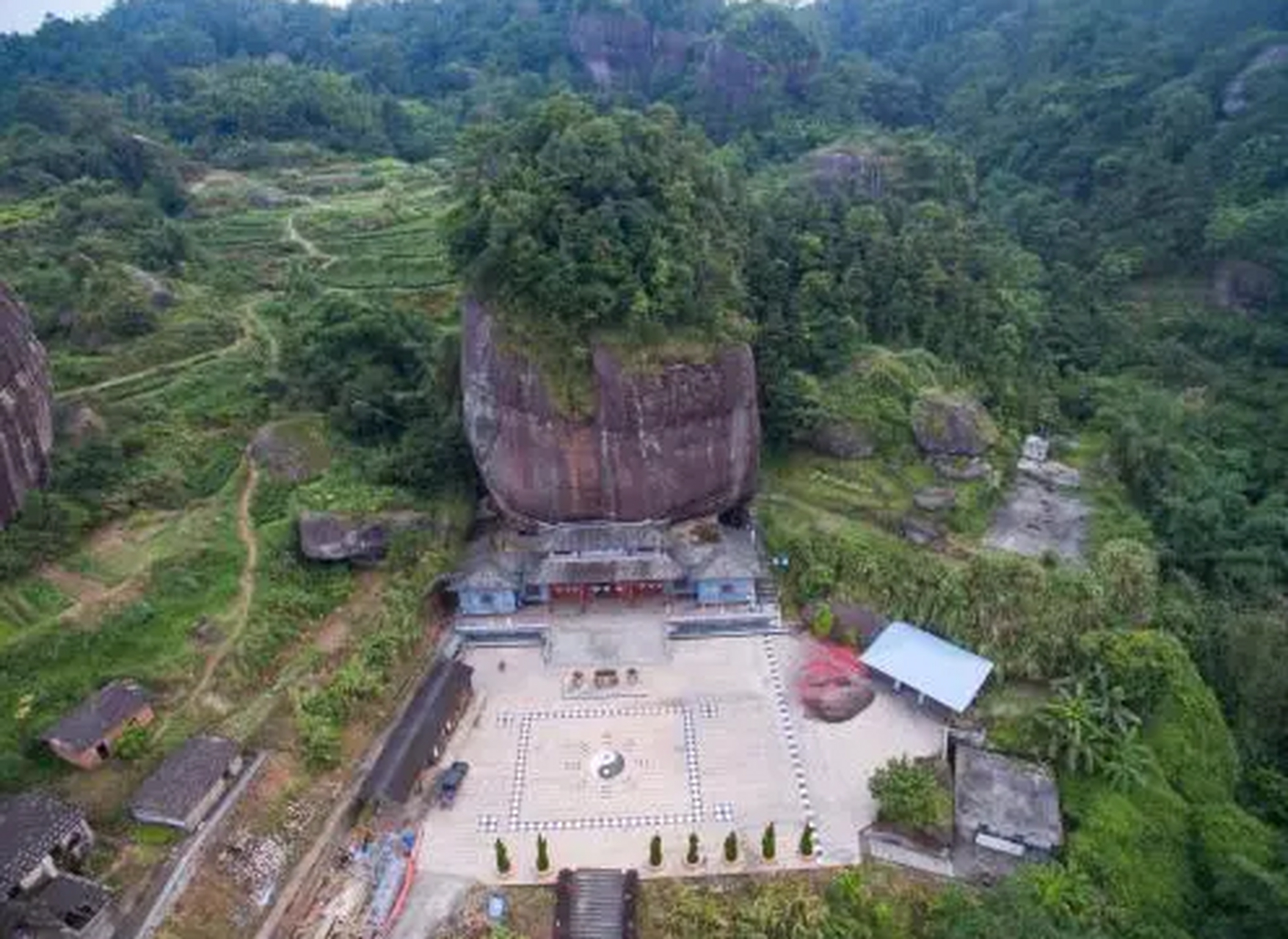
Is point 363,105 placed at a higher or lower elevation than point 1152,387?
higher

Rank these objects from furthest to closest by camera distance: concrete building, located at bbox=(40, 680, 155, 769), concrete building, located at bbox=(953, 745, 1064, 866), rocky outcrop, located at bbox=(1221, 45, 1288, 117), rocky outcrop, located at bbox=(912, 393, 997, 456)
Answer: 1. rocky outcrop, located at bbox=(1221, 45, 1288, 117)
2. rocky outcrop, located at bbox=(912, 393, 997, 456)
3. concrete building, located at bbox=(40, 680, 155, 769)
4. concrete building, located at bbox=(953, 745, 1064, 866)

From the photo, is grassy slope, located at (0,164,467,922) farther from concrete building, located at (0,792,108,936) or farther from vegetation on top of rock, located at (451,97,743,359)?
vegetation on top of rock, located at (451,97,743,359)

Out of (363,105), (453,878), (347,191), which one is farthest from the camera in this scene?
(363,105)

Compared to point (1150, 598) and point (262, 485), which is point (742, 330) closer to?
point (1150, 598)

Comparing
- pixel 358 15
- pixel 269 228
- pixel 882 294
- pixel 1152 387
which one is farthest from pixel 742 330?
pixel 358 15

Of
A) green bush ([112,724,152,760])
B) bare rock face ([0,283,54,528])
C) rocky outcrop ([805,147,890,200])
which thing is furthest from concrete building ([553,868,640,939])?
rocky outcrop ([805,147,890,200])

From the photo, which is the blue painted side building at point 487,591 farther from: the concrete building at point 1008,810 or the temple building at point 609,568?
the concrete building at point 1008,810

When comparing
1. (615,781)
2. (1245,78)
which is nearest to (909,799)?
(615,781)
